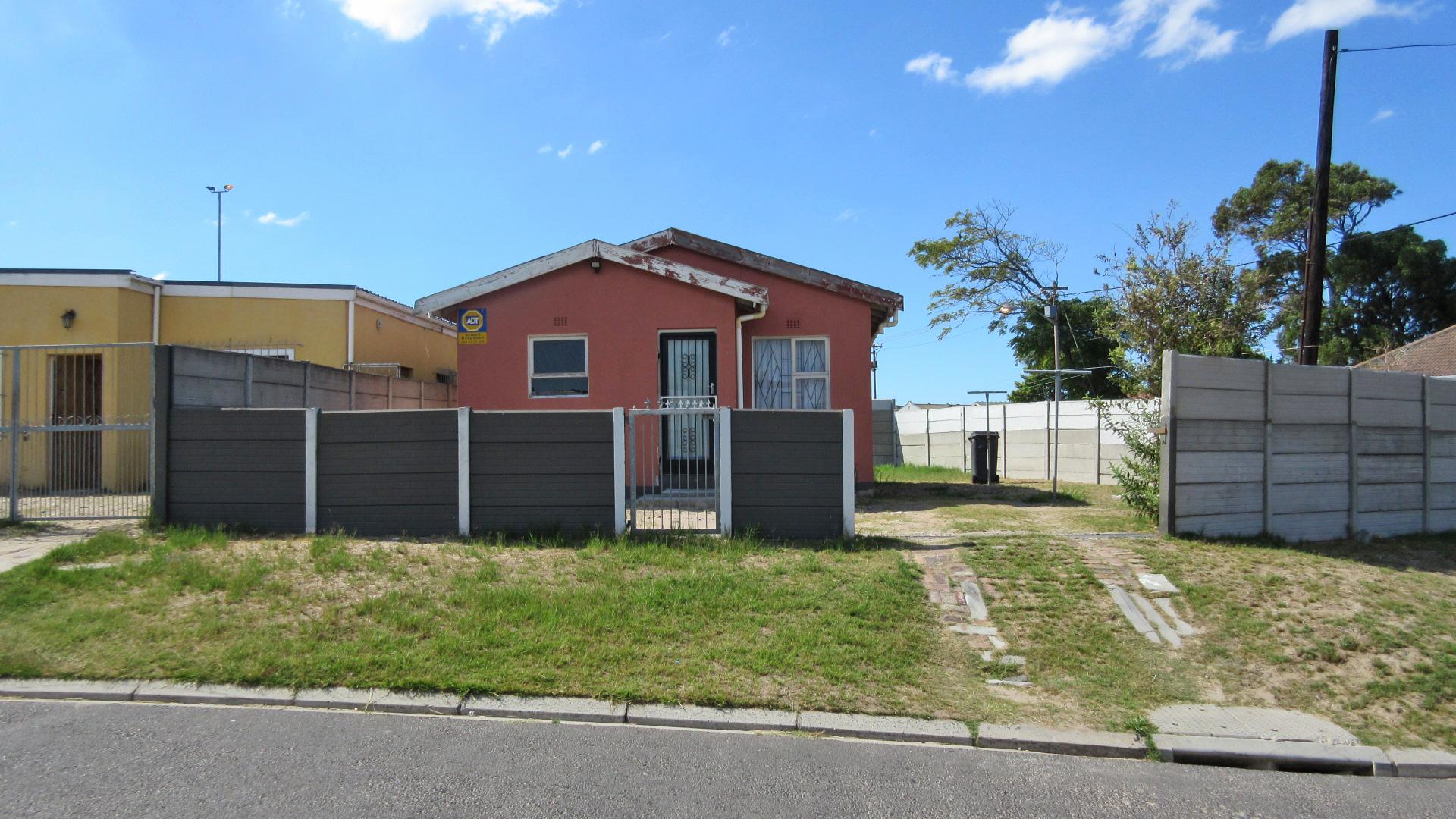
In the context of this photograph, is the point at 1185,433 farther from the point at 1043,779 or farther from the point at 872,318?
the point at 872,318

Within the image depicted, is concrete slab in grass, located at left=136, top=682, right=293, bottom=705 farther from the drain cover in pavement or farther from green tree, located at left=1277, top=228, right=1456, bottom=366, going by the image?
green tree, located at left=1277, top=228, right=1456, bottom=366

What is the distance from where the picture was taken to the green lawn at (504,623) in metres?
5.58

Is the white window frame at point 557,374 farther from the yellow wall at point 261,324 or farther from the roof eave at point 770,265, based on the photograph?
the yellow wall at point 261,324

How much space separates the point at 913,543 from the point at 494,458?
418cm

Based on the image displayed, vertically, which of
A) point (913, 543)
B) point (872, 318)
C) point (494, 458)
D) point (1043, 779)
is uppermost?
point (872, 318)

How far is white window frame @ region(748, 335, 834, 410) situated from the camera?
14016 millimetres

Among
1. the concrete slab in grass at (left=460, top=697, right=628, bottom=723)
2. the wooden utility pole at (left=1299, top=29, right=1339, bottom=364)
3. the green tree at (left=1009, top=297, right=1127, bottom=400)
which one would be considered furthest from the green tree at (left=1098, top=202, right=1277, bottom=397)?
the green tree at (left=1009, top=297, right=1127, bottom=400)

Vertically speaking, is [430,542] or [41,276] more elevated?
[41,276]

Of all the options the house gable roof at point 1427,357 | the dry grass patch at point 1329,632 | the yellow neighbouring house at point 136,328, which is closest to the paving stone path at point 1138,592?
the dry grass patch at point 1329,632

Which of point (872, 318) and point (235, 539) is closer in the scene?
point (235, 539)

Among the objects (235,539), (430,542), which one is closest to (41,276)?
(235,539)

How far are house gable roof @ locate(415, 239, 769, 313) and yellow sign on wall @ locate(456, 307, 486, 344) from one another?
220 millimetres

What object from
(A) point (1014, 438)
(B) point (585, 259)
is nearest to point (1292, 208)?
(A) point (1014, 438)

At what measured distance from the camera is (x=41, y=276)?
553 inches
